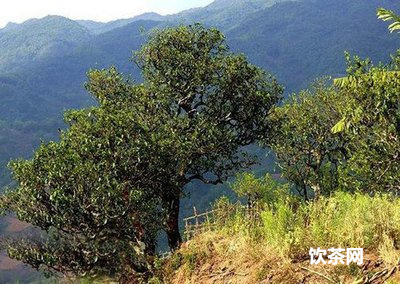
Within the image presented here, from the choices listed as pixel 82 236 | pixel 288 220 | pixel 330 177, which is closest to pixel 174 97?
pixel 82 236

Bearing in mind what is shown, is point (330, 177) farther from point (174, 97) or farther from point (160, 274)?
point (160, 274)

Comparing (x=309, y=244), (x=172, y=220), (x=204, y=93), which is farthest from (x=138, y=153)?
(x=309, y=244)

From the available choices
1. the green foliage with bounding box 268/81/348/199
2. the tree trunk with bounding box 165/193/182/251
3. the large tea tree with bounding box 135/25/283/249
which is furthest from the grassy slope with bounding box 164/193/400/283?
the green foliage with bounding box 268/81/348/199

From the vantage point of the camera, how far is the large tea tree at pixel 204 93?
91.5ft

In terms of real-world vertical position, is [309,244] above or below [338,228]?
below

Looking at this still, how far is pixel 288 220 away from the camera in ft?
46.1

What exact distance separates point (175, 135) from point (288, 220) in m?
12.2

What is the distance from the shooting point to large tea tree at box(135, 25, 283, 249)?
91.5 ft

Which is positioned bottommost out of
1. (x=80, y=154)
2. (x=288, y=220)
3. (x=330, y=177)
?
(x=330, y=177)

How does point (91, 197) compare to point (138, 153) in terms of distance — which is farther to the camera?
point (138, 153)

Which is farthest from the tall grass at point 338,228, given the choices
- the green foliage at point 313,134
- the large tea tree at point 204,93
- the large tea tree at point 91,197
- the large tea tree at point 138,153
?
the green foliage at point 313,134

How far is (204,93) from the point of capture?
29.7 metres

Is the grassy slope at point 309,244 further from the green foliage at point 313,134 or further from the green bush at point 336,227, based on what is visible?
the green foliage at point 313,134

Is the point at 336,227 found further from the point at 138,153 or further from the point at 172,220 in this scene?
the point at 172,220
